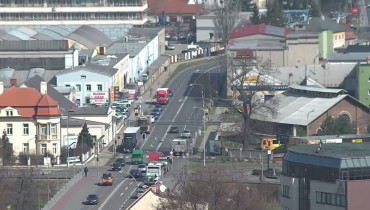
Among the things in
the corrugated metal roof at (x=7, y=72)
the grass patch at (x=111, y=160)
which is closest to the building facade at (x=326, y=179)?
the grass patch at (x=111, y=160)

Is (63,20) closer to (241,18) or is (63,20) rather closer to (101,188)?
(241,18)

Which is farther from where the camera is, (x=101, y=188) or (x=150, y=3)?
(x=150, y=3)

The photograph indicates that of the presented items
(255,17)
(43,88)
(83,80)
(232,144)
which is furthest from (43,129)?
(255,17)

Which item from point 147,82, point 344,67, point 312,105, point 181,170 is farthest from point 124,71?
point 181,170

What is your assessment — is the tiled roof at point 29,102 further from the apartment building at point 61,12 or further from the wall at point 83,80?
the apartment building at point 61,12

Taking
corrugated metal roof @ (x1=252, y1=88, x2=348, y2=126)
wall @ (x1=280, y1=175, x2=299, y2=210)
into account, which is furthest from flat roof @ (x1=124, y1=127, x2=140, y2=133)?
wall @ (x1=280, y1=175, x2=299, y2=210)

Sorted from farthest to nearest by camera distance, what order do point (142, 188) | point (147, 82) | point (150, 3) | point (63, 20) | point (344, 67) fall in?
point (150, 3), point (63, 20), point (147, 82), point (344, 67), point (142, 188)
